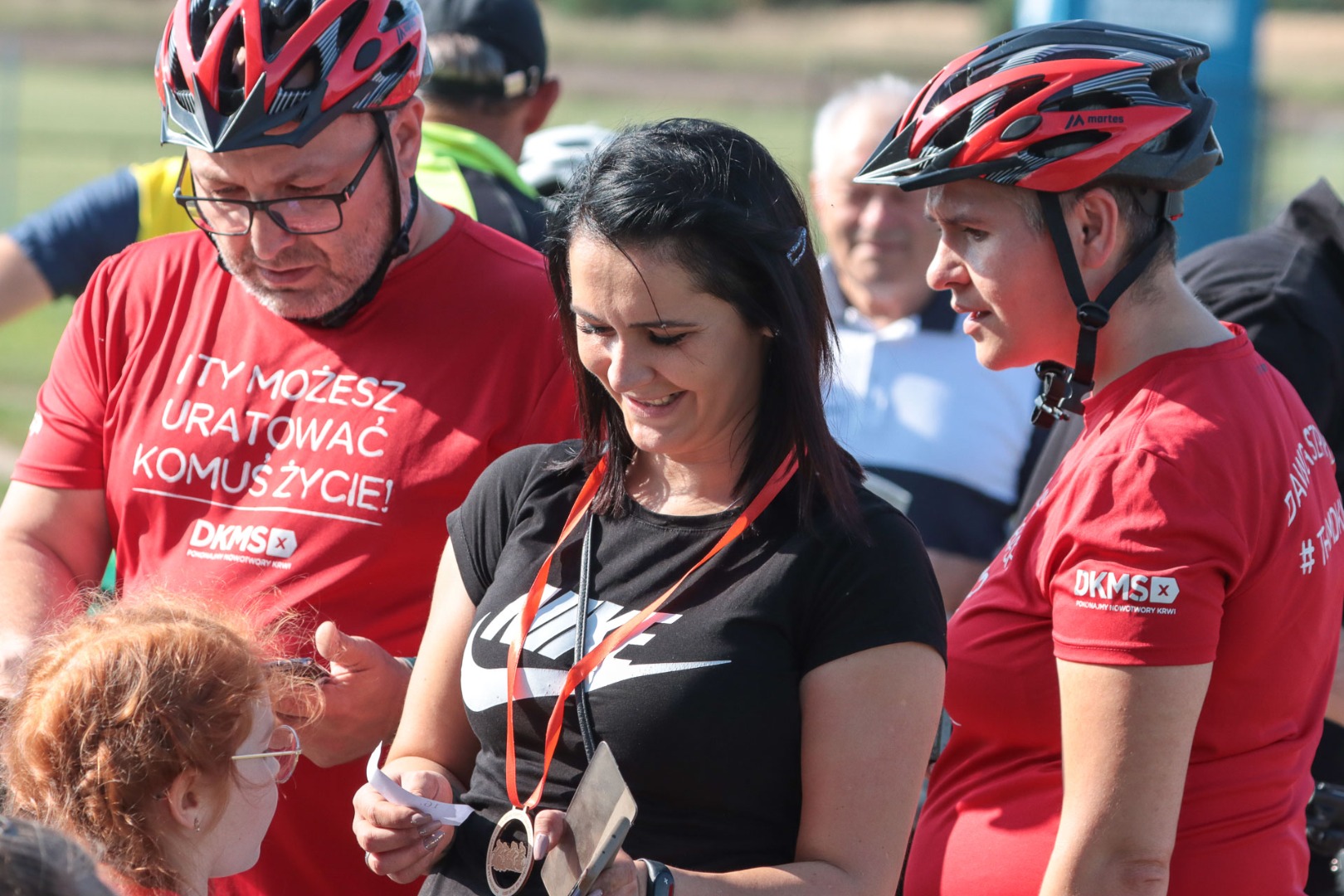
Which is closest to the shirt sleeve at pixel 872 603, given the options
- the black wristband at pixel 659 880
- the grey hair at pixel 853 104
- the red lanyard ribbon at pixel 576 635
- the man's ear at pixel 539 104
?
the red lanyard ribbon at pixel 576 635

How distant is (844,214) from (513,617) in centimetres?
277

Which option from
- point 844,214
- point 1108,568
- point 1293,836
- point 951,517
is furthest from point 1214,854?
point 844,214

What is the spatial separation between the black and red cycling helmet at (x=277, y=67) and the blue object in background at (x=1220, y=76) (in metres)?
5.95

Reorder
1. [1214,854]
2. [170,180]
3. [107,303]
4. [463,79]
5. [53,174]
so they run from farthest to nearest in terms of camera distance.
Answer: [53,174] < [463,79] < [170,180] < [107,303] < [1214,854]

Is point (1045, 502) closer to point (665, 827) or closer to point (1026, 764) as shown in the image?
point (1026, 764)

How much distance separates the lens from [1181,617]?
202 centimetres

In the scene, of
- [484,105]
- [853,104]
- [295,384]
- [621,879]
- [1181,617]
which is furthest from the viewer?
[853,104]

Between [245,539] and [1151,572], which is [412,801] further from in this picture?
[1151,572]

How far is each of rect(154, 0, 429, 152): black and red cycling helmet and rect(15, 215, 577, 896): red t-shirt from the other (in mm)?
304

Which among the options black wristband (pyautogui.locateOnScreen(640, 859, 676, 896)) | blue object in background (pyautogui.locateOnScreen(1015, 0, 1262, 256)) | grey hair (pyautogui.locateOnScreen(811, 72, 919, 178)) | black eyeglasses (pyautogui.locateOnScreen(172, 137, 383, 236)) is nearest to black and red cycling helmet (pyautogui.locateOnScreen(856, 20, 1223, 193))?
black eyeglasses (pyautogui.locateOnScreen(172, 137, 383, 236))

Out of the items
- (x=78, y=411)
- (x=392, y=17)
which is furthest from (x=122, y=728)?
(x=392, y=17)

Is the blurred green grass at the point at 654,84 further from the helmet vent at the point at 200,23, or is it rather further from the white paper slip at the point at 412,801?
the white paper slip at the point at 412,801

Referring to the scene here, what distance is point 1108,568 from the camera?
2.06 metres

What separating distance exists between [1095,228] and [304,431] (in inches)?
56.0
